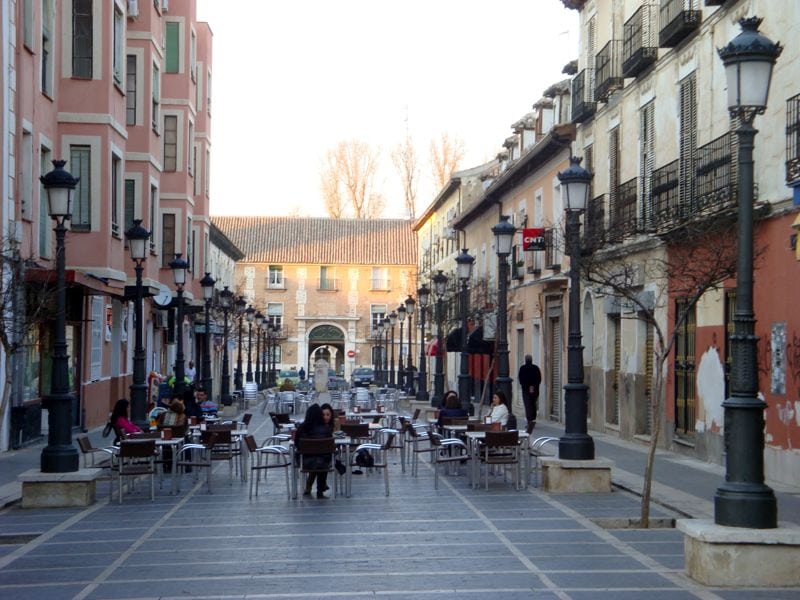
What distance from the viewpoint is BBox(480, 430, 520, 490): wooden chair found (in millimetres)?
17172

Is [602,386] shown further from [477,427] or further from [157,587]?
[157,587]

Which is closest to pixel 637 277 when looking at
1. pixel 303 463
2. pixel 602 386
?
pixel 602 386

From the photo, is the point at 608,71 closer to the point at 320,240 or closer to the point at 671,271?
the point at 671,271

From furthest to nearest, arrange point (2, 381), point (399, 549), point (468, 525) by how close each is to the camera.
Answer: point (2, 381), point (468, 525), point (399, 549)

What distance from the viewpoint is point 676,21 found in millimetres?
21891

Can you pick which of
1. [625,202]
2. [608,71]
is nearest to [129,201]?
[608,71]

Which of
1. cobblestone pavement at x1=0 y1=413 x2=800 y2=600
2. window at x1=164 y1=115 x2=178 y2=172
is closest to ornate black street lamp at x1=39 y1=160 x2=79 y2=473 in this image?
cobblestone pavement at x1=0 y1=413 x2=800 y2=600

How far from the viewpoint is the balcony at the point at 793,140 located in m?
16.5

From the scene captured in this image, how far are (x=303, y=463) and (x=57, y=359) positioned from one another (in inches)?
133

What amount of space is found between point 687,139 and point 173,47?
23.4 meters

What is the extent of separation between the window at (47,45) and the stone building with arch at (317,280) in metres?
64.8

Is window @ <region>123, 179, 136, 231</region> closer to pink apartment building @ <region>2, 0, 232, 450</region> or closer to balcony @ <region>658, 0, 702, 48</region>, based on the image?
pink apartment building @ <region>2, 0, 232, 450</region>

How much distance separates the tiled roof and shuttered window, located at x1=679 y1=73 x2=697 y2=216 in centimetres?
6800

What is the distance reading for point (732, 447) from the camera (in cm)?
1015
